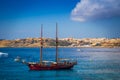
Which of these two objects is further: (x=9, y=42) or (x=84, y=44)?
(x=84, y=44)

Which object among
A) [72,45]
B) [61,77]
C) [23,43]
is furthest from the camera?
[72,45]

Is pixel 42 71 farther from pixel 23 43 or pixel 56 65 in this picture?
pixel 23 43

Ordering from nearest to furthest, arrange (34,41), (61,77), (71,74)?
1. (61,77)
2. (71,74)
3. (34,41)

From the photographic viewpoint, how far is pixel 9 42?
68.2 m

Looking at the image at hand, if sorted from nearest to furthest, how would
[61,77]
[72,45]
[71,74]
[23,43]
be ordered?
[61,77] → [71,74] → [23,43] → [72,45]

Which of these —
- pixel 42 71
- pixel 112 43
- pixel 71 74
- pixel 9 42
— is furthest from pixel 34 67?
pixel 9 42

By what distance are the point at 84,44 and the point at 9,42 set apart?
1492cm

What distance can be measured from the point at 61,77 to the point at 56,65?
219 centimetres

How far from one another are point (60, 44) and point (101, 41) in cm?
739

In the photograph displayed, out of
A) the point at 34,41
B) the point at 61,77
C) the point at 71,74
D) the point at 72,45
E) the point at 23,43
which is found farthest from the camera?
the point at 72,45

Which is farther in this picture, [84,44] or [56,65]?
[84,44]

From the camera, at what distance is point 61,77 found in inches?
632

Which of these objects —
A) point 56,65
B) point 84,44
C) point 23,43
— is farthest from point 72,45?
point 56,65

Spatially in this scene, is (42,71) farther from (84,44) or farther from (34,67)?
(84,44)
